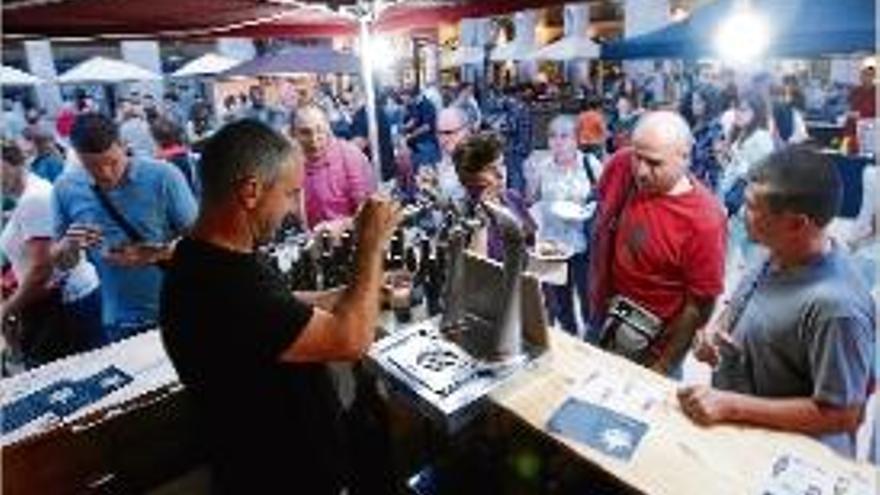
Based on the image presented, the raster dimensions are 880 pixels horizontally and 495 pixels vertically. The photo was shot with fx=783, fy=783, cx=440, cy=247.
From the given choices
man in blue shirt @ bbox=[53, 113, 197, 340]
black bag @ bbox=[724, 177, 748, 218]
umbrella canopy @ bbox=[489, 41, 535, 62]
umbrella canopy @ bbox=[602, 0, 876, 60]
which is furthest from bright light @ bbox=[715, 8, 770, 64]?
umbrella canopy @ bbox=[489, 41, 535, 62]

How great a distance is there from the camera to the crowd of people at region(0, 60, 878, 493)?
83.7 inches

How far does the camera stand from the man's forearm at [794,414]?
2.30 metres

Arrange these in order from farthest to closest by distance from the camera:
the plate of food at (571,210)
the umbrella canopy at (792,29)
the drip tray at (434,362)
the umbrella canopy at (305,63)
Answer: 1. the umbrella canopy at (305,63)
2. the plate of food at (571,210)
3. the umbrella canopy at (792,29)
4. the drip tray at (434,362)

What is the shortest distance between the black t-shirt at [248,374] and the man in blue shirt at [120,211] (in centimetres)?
184

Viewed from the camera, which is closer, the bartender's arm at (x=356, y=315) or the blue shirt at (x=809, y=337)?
the bartender's arm at (x=356, y=315)

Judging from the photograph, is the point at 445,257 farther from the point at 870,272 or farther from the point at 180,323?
the point at 870,272

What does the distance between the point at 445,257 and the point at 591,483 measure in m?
1.16

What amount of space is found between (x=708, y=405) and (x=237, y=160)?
1596mm

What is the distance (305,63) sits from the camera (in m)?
12.0

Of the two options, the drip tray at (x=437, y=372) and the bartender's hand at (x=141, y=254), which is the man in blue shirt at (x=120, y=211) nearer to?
the bartender's hand at (x=141, y=254)

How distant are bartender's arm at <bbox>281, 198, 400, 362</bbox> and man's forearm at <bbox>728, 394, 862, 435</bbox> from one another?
1168mm

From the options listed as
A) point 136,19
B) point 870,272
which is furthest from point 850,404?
point 136,19

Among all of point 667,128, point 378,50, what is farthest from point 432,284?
point 378,50

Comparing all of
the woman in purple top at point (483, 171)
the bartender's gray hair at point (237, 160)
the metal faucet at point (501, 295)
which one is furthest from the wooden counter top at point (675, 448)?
the woman in purple top at point (483, 171)
